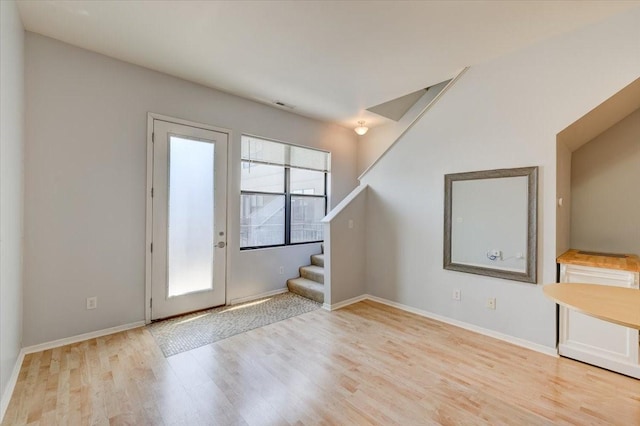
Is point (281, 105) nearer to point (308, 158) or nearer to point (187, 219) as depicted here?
point (308, 158)

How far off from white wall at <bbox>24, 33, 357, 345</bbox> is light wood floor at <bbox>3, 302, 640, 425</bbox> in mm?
391

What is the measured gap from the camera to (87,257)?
2.93 meters

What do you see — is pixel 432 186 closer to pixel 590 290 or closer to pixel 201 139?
pixel 590 290

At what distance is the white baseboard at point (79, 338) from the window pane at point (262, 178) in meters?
2.16

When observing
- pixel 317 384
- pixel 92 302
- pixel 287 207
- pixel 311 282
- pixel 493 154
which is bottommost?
pixel 317 384

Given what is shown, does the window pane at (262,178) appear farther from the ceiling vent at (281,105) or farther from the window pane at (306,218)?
the ceiling vent at (281,105)

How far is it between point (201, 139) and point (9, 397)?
2.90 meters

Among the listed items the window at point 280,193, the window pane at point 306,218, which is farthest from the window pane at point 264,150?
the window pane at point 306,218

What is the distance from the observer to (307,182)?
509cm

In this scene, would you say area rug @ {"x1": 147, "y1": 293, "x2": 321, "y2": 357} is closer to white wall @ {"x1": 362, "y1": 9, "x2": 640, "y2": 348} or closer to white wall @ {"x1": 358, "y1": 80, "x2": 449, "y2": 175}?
white wall @ {"x1": 362, "y1": 9, "x2": 640, "y2": 348}

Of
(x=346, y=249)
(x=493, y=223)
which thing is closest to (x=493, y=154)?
(x=493, y=223)

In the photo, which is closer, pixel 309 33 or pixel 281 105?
pixel 309 33

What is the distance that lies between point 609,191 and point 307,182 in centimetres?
395

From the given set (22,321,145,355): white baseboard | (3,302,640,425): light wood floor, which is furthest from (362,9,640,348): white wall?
(22,321,145,355): white baseboard
